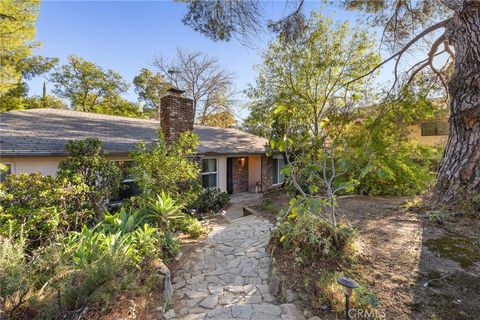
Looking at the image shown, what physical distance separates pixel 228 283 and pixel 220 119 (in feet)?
74.9

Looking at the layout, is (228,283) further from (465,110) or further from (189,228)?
(465,110)

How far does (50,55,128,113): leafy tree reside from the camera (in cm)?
2050

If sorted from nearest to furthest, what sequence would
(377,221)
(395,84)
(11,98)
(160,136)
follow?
1. (377,221)
2. (160,136)
3. (395,84)
4. (11,98)

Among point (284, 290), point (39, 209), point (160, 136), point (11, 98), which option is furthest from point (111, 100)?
point (284, 290)

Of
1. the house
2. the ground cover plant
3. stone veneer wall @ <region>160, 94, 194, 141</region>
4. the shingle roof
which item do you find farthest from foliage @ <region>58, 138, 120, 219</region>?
stone veneer wall @ <region>160, 94, 194, 141</region>

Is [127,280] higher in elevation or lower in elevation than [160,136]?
lower

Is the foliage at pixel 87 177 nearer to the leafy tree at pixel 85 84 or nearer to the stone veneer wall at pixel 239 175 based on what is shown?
the stone veneer wall at pixel 239 175

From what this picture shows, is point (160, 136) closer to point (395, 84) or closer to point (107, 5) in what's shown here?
point (107, 5)

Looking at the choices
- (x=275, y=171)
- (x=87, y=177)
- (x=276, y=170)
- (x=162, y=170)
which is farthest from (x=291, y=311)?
(x=276, y=170)

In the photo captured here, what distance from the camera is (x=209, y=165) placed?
1062 centimetres

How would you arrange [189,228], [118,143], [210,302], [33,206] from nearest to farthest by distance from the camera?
1. [210,302]
2. [33,206]
3. [189,228]
4. [118,143]

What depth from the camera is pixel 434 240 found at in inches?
170

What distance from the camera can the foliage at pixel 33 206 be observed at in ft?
13.1

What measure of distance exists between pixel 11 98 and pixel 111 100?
288 inches
